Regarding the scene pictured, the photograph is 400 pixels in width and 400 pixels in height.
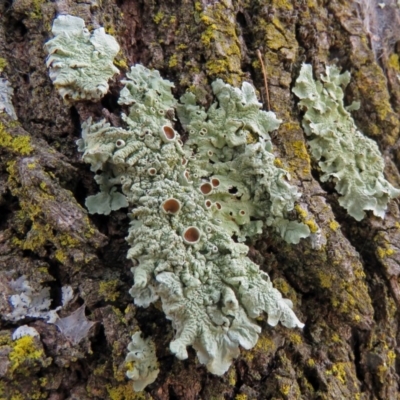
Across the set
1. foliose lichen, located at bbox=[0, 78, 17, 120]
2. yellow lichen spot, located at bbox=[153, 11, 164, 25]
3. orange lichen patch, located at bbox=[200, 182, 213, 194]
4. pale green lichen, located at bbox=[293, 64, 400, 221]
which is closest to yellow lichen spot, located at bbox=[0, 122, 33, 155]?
foliose lichen, located at bbox=[0, 78, 17, 120]

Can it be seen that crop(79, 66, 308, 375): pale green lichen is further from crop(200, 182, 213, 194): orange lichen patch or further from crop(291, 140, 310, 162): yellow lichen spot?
crop(291, 140, 310, 162): yellow lichen spot

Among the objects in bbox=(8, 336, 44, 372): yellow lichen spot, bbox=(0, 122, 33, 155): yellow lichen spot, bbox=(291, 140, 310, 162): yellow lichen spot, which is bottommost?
bbox=(8, 336, 44, 372): yellow lichen spot

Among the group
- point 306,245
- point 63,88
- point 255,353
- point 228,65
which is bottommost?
point 255,353

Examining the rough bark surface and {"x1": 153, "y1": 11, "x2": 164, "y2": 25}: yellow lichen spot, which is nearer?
the rough bark surface

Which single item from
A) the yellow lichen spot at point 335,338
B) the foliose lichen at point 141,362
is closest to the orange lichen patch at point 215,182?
the foliose lichen at point 141,362

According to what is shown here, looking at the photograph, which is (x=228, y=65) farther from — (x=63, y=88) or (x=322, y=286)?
(x=322, y=286)

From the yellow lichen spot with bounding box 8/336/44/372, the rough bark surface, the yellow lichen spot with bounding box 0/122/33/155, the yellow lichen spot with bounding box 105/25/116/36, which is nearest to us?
the yellow lichen spot with bounding box 8/336/44/372

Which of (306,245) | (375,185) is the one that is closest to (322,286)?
(306,245)
